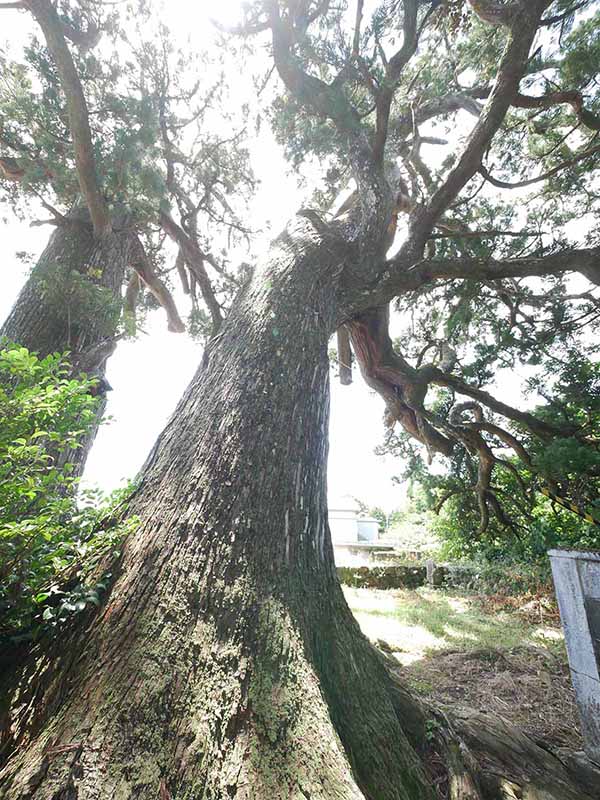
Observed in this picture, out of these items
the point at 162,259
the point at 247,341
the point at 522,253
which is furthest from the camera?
the point at 162,259

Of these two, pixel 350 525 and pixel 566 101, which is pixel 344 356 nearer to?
pixel 566 101

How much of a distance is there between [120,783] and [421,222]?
4.17 meters

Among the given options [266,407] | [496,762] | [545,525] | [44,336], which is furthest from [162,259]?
[545,525]

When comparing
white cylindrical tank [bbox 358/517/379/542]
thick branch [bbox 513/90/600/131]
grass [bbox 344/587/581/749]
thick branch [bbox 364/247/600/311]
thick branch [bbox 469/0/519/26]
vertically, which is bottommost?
grass [bbox 344/587/581/749]

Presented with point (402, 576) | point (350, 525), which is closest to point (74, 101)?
point (402, 576)

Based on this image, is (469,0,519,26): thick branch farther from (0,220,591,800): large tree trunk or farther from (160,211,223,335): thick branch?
(0,220,591,800): large tree trunk

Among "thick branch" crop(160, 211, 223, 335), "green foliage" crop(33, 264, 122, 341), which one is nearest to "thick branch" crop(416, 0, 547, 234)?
"thick branch" crop(160, 211, 223, 335)

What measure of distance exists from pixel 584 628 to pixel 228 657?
6.24 ft

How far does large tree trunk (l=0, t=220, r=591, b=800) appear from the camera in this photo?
0.93 meters

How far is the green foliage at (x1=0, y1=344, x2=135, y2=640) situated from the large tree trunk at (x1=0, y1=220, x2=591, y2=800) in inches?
4.7

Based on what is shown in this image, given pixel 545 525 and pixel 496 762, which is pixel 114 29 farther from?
pixel 545 525

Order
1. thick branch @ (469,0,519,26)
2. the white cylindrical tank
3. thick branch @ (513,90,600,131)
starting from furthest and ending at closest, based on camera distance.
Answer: the white cylindrical tank
thick branch @ (513,90,600,131)
thick branch @ (469,0,519,26)

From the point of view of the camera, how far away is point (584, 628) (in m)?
2.01

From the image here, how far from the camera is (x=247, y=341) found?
215cm
